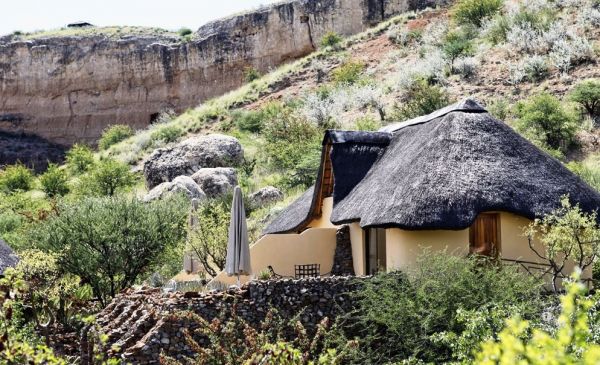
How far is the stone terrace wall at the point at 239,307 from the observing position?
1330 cm

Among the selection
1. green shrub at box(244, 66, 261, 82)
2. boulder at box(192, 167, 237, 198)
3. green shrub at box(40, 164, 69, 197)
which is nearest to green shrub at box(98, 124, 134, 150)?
green shrub at box(244, 66, 261, 82)

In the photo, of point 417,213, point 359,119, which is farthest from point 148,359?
point 359,119

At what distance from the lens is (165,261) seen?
2292cm

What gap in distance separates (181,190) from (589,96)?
1405 cm

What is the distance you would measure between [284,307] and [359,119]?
77.9ft

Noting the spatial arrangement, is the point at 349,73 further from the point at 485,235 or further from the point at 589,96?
the point at 485,235

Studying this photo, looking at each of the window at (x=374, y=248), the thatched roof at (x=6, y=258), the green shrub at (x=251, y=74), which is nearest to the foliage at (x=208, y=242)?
the thatched roof at (x=6, y=258)

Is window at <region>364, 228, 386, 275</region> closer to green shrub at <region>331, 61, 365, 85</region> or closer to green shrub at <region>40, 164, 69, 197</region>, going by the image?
green shrub at <region>40, 164, 69, 197</region>

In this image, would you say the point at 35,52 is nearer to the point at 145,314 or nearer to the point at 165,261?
the point at 165,261

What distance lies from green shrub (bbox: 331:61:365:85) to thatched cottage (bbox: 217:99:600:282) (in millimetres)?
26215

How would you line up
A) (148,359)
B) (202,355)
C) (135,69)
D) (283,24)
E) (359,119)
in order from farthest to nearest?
(135,69) → (283,24) → (359,119) → (148,359) → (202,355)

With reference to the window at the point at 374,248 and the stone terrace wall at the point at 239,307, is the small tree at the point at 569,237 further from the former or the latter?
the window at the point at 374,248

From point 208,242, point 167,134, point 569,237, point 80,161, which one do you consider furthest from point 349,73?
point 569,237

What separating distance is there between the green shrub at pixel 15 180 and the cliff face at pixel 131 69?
1232cm
